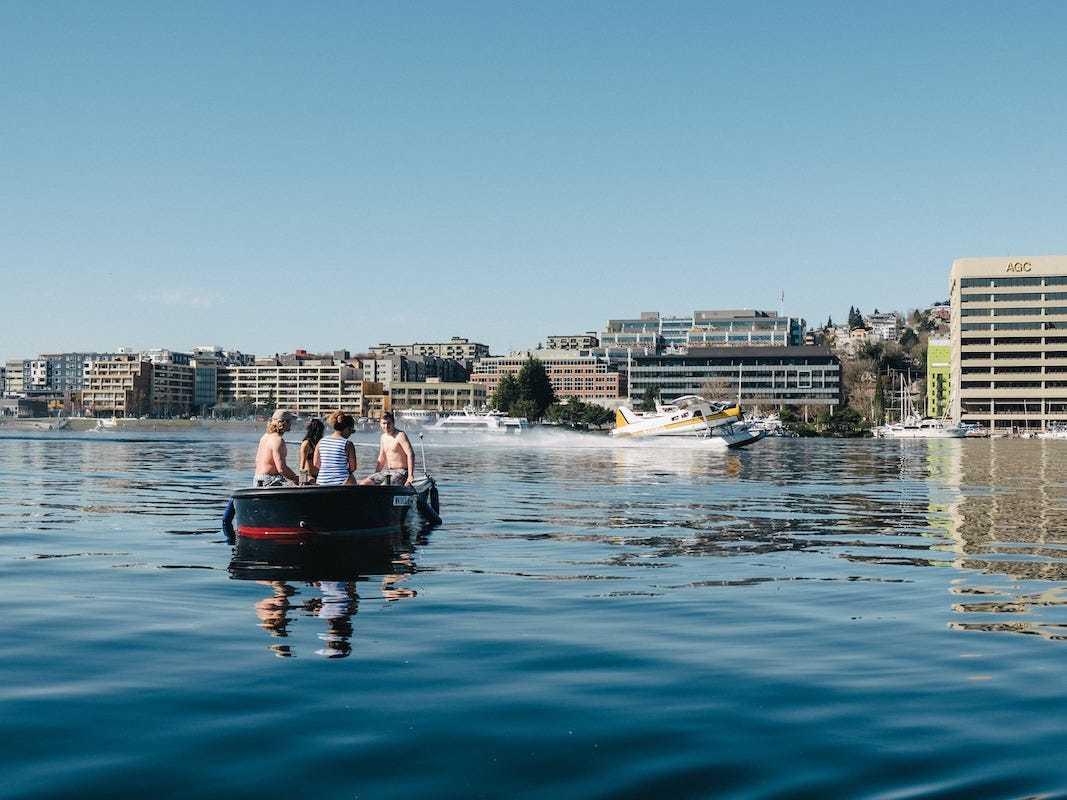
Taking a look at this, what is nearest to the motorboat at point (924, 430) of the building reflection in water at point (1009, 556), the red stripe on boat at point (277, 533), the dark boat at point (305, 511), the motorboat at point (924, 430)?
the motorboat at point (924, 430)

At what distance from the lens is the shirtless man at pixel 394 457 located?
74.6 ft

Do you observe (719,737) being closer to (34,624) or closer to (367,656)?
(367,656)

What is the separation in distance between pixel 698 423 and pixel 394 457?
82669mm

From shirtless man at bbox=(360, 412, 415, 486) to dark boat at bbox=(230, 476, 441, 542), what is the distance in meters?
2.41

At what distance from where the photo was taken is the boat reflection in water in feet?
39.3

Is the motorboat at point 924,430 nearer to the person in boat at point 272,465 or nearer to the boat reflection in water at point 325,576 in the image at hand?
the boat reflection in water at point 325,576

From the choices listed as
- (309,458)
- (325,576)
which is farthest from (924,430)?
(325,576)

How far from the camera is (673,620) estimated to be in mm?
12586

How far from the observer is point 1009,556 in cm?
1900

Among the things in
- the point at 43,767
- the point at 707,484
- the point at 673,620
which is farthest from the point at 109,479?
the point at 43,767

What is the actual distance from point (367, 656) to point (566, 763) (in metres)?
3.53

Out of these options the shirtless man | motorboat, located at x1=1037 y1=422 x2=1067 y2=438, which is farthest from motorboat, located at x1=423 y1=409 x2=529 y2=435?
the shirtless man

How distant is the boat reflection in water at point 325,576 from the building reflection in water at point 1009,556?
22.2 feet

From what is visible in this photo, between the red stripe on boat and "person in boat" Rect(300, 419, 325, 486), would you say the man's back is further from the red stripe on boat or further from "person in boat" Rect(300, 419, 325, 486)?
the red stripe on boat
